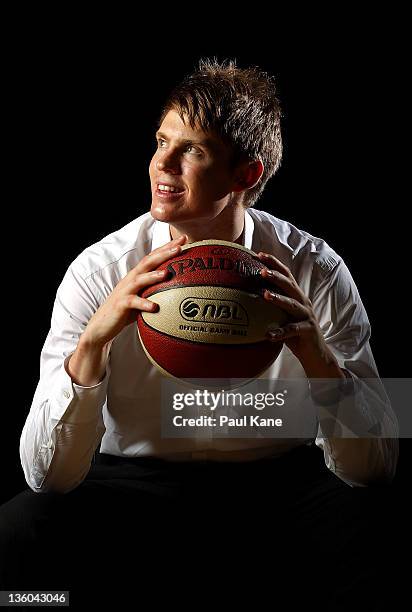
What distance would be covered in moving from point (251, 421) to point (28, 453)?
597 mm

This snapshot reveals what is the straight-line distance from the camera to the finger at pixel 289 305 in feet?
8.08

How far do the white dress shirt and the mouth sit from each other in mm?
242

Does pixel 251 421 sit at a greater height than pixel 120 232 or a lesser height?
lesser

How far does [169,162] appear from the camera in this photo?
8.77 feet

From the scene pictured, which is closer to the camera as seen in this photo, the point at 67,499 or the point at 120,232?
the point at 67,499

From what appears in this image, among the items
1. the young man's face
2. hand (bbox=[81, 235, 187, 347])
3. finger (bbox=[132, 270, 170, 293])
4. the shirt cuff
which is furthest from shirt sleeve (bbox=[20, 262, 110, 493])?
the young man's face

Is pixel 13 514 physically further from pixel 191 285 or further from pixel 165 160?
pixel 165 160

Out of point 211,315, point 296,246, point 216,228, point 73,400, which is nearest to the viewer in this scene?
point 211,315

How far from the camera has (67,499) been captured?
266 cm

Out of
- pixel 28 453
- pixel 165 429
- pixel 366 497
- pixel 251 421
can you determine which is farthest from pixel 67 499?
pixel 366 497

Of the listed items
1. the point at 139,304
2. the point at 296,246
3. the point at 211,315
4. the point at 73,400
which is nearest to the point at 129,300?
the point at 139,304

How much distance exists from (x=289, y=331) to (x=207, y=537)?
604mm

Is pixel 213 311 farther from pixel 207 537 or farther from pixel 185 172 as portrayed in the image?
pixel 207 537

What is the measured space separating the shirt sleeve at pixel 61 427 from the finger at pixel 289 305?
478mm
